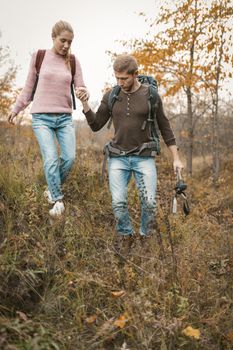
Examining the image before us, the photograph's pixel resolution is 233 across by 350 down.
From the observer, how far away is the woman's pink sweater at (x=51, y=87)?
4.34 m

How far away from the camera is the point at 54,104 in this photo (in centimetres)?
435

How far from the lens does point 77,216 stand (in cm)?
427

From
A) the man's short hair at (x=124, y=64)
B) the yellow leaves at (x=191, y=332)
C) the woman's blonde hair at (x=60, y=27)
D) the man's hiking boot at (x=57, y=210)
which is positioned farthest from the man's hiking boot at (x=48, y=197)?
the yellow leaves at (x=191, y=332)

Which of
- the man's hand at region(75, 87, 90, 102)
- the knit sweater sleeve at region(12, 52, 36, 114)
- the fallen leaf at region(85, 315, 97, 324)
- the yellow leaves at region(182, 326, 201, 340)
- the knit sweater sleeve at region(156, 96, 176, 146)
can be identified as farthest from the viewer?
the knit sweater sleeve at region(12, 52, 36, 114)

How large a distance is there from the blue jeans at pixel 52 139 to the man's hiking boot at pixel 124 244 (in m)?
0.93

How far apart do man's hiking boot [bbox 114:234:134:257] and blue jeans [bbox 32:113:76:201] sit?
0.93m

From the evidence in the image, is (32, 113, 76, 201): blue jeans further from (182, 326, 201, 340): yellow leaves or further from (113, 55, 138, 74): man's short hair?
(182, 326, 201, 340): yellow leaves

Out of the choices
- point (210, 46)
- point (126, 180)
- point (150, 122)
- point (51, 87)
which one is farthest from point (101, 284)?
point (210, 46)

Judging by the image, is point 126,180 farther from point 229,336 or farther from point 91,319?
point 229,336

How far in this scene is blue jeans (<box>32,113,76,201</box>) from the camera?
431cm

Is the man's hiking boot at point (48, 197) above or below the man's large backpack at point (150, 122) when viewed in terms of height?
below

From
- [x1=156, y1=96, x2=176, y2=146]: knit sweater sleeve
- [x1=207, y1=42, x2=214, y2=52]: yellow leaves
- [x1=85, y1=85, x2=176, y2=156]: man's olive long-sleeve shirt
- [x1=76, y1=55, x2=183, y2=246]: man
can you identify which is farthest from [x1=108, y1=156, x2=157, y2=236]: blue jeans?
[x1=207, y1=42, x2=214, y2=52]: yellow leaves

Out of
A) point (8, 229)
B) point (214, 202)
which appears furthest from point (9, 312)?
point (214, 202)

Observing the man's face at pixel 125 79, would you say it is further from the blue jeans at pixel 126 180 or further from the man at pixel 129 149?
the blue jeans at pixel 126 180
